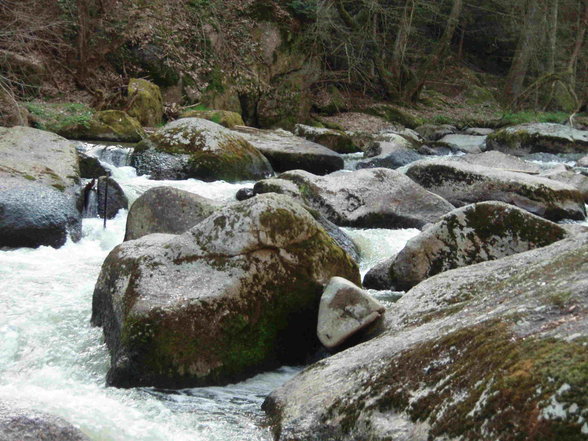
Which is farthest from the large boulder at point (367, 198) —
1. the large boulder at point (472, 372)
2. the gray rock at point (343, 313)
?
the large boulder at point (472, 372)

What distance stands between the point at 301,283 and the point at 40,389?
176 cm

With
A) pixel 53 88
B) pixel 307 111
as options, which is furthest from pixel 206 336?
pixel 307 111

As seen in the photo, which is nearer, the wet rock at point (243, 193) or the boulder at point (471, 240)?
the boulder at point (471, 240)

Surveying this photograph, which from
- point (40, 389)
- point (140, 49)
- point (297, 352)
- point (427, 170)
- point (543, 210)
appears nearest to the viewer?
point (40, 389)

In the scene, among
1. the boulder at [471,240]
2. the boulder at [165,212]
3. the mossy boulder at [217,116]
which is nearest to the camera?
the boulder at [471,240]

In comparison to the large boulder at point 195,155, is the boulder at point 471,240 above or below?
above

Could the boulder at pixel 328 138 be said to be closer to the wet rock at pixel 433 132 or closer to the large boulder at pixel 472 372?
the wet rock at pixel 433 132

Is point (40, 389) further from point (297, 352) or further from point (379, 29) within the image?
point (379, 29)

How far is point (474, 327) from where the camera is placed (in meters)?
3.11

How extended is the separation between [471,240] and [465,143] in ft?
41.7

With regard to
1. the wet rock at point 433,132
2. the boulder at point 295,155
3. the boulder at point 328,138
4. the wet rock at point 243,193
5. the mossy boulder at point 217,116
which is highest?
the wet rock at point 243,193

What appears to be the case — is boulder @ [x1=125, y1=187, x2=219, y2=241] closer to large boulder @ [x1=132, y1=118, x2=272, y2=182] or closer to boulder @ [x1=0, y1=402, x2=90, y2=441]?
large boulder @ [x1=132, y1=118, x2=272, y2=182]

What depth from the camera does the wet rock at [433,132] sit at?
20.0 metres

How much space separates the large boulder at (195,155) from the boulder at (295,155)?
918 millimetres
